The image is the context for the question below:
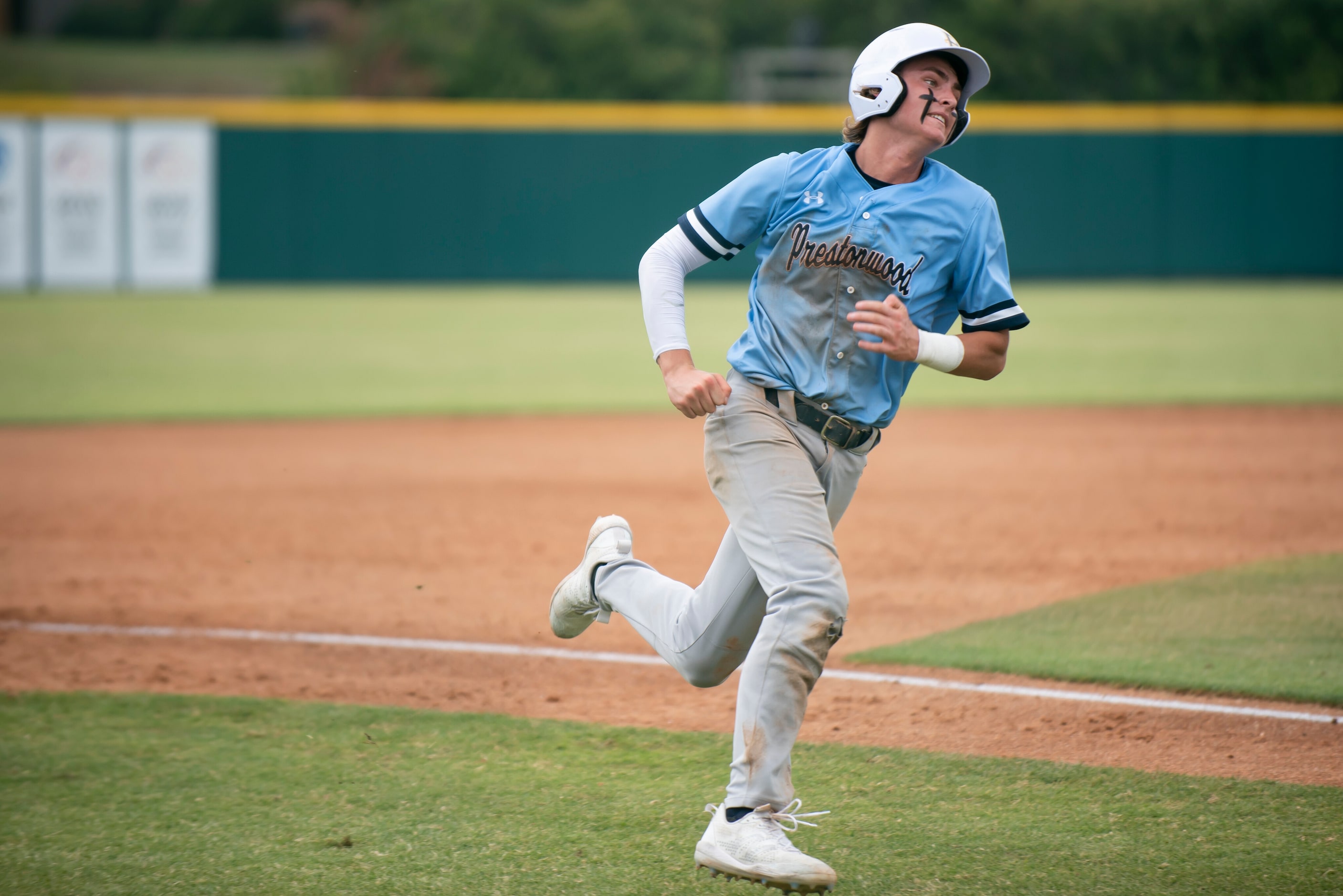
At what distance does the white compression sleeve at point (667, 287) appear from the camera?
11.7ft

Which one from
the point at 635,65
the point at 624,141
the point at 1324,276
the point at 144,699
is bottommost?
the point at 144,699

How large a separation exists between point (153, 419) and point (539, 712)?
803 centimetres

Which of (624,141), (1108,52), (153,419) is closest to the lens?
(153,419)

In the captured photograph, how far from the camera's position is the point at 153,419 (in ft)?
38.4

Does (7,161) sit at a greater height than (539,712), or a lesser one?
greater

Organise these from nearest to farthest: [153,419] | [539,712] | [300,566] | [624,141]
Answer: [539,712]
[300,566]
[153,419]
[624,141]

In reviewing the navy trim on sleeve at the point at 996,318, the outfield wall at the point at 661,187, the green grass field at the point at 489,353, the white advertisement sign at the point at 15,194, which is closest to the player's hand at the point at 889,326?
the navy trim on sleeve at the point at 996,318

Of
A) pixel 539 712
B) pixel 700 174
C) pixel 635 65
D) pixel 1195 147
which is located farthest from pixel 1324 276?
pixel 539 712

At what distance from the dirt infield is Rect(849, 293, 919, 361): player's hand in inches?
61.4

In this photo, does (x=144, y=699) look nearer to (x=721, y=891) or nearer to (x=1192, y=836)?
(x=721, y=891)

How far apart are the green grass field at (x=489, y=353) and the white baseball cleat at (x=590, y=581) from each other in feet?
27.0

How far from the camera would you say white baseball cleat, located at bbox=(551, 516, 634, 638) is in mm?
4102

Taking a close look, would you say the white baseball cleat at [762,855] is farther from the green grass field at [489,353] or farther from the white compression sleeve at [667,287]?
the green grass field at [489,353]

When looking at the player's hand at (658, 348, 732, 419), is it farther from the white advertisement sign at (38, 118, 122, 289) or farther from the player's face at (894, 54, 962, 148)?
the white advertisement sign at (38, 118, 122, 289)
